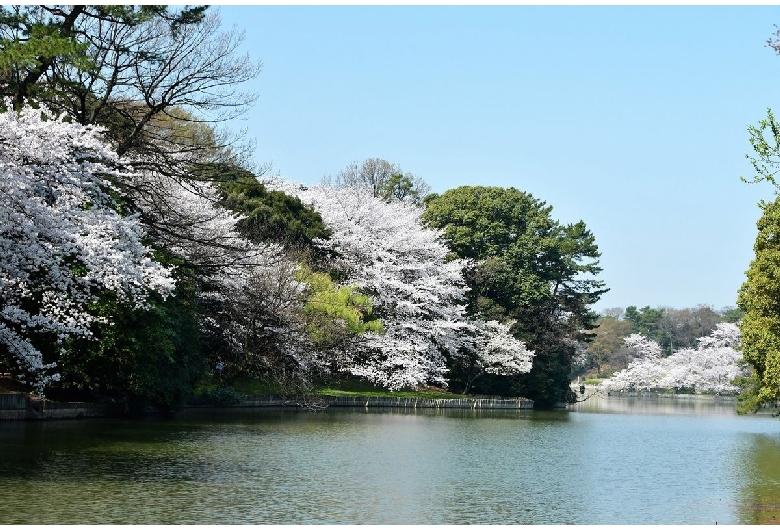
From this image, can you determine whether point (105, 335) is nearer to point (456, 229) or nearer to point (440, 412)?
point (440, 412)

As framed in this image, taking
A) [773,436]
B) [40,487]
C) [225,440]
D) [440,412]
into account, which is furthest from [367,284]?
[40,487]

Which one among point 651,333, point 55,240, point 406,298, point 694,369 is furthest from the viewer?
point 651,333

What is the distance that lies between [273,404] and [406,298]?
14.2 metres

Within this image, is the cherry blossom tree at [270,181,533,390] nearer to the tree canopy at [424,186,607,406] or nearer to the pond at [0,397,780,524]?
the tree canopy at [424,186,607,406]

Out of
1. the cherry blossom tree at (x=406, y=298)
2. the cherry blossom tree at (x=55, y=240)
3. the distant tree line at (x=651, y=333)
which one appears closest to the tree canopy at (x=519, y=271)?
the cherry blossom tree at (x=406, y=298)

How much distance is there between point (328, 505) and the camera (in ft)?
48.3

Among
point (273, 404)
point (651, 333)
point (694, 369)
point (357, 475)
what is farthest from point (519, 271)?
point (651, 333)

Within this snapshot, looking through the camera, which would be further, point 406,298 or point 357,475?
point 406,298

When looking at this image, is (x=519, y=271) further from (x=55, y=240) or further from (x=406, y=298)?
(x=55, y=240)

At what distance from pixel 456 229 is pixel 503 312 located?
5867mm

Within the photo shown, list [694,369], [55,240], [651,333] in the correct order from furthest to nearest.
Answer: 1. [651,333]
2. [694,369]
3. [55,240]

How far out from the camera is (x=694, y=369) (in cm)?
9725

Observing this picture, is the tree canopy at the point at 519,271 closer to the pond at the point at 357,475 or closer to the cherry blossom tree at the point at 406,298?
the cherry blossom tree at the point at 406,298

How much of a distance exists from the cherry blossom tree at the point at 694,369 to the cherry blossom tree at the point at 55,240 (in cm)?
7976
